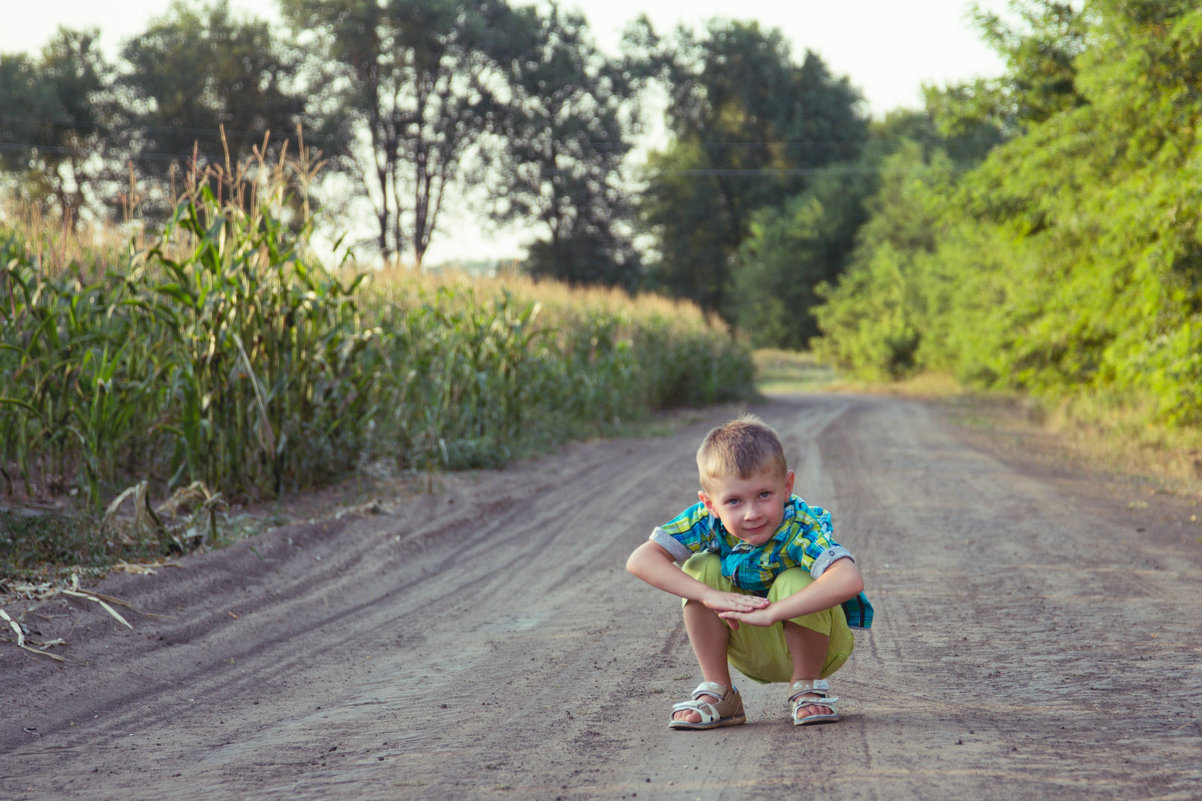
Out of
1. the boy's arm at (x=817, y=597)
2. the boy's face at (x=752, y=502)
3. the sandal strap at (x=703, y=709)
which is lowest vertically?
the sandal strap at (x=703, y=709)

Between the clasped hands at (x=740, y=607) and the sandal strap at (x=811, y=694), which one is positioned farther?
the sandal strap at (x=811, y=694)

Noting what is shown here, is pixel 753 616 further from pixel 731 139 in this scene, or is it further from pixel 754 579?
pixel 731 139

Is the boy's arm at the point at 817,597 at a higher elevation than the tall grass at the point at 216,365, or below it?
below

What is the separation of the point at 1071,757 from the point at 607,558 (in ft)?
13.2

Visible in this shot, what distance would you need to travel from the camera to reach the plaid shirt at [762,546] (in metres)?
3.11

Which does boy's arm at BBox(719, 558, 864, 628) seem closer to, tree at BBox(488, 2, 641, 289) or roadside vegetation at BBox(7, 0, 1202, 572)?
roadside vegetation at BBox(7, 0, 1202, 572)

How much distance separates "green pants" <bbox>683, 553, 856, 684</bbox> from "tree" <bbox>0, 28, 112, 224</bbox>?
97.3ft

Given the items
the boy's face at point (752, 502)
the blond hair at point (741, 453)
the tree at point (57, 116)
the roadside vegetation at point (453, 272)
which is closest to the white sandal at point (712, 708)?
the boy's face at point (752, 502)

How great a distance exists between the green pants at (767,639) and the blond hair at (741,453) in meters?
0.30

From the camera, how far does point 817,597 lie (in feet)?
9.50

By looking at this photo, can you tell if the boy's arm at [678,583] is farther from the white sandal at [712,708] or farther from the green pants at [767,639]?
the white sandal at [712,708]

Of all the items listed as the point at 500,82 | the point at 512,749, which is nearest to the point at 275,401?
the point at 512,749

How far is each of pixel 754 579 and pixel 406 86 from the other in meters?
38.3

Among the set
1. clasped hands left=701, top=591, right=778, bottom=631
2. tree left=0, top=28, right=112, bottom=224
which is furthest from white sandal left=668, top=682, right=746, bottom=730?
tree left=0, top=28, right=112, bottom=224
